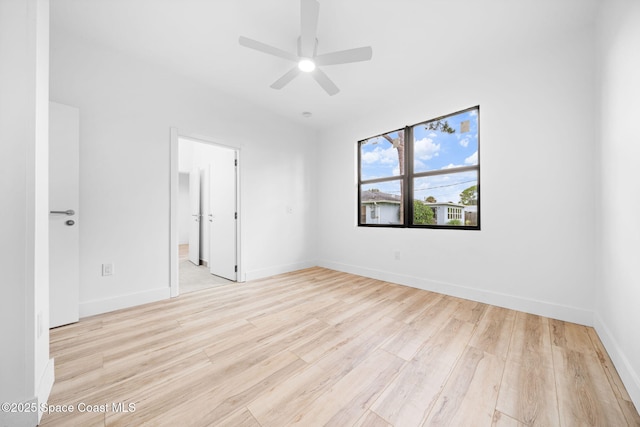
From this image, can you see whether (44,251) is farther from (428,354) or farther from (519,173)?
(519,173)

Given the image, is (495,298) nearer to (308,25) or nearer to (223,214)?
Answer: (308,25)

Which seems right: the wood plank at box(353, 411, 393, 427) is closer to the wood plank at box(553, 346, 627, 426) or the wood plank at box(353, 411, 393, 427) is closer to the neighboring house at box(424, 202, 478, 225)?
the wood plank at box(553, 346, 627, 426)

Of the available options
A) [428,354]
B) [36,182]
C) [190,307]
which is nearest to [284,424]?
[428,354]

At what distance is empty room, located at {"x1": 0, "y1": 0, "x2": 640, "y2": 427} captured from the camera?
1.14 metres

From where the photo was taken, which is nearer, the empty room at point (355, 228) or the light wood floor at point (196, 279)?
the empty room at point (355, 228)

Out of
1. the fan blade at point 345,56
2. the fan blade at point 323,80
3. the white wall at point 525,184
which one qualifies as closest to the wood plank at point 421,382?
the white wall at point 525,184

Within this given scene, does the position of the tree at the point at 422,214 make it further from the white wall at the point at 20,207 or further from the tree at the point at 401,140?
the white wall at the point at 20,207

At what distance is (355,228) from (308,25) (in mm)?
2780

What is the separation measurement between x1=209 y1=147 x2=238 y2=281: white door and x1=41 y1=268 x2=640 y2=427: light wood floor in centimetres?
127

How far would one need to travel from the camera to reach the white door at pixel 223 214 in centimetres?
353

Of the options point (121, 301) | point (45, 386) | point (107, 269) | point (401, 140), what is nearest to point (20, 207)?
point (45, 386)

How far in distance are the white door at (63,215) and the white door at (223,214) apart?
5.46 feet

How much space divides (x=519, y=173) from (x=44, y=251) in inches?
145

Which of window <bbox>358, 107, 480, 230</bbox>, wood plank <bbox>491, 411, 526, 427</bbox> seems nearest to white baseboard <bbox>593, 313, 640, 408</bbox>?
wood plank <bbox>491, 411, 526, 427</bbox>
